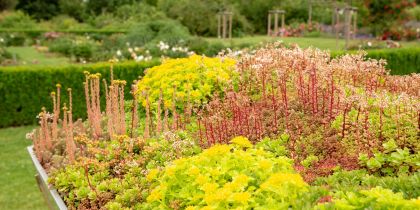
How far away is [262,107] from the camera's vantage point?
5.82 m

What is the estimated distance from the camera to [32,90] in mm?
11461

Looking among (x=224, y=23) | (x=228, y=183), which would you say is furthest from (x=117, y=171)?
(x=224, y=23)

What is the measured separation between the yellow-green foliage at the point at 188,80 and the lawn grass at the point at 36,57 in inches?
485

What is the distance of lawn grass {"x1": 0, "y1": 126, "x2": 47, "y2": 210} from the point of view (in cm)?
729

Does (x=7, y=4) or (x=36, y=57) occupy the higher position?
(x=7, y=4)

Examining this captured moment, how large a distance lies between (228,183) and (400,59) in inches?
464

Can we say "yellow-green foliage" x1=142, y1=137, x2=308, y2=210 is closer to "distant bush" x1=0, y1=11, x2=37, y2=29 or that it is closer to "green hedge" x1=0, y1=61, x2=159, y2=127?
"green hedge" x1=0, y1=61, x2=159, y2=127

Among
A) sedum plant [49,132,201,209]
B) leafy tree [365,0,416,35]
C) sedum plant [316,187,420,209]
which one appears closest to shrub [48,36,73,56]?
leafy tree [365,0,416,35]

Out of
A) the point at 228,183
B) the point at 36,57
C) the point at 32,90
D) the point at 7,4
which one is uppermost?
the point at 7,4

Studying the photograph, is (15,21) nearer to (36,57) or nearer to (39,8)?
(39,8)

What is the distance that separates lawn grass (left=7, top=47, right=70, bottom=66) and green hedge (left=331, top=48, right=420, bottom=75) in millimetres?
10440

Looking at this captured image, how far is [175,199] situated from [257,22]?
28.8 m

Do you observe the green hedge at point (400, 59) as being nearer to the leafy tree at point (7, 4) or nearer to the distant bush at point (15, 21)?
the distant bush at point (15, 21)

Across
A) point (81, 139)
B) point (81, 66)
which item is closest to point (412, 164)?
point (81, 139)
